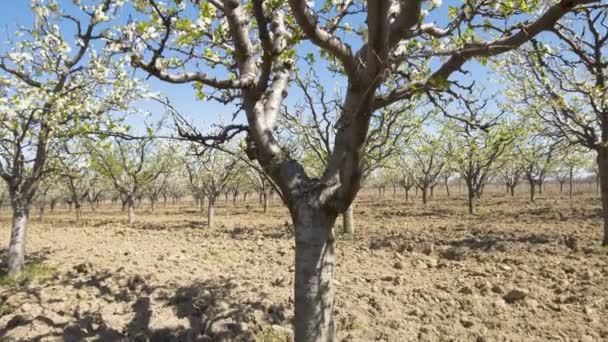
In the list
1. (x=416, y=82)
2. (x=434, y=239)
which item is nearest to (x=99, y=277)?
(x=416, y=82)

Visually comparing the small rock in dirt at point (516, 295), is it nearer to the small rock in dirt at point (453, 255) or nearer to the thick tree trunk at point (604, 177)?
the small rock in dirt at point (453, 255)

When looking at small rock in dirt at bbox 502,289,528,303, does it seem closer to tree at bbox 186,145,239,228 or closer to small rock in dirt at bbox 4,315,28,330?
small rock in dirt at bbox 4,315,28,330

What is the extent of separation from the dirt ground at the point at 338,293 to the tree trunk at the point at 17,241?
0.31m

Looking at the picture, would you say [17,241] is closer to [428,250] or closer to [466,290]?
[466,290]

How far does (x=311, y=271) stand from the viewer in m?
3.30

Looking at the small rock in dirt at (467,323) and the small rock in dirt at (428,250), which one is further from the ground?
the small rock in dirt at (428,250)

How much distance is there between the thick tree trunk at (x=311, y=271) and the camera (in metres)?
3.28

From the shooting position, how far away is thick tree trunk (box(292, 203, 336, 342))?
10.8ft

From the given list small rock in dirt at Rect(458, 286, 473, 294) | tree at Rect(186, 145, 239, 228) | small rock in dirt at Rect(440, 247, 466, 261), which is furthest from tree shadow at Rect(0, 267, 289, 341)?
tree at Rect(186, 145, 239, 228)

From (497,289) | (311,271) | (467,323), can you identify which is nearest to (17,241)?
(311,271)

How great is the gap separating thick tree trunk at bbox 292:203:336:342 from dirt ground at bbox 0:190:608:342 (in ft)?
6.05

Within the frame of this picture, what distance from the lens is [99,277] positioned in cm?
752

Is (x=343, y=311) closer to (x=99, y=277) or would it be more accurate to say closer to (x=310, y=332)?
(x=310, y=332)

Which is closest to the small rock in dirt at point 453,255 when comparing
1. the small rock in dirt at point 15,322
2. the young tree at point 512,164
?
the small rock in dirt at point 15,322
